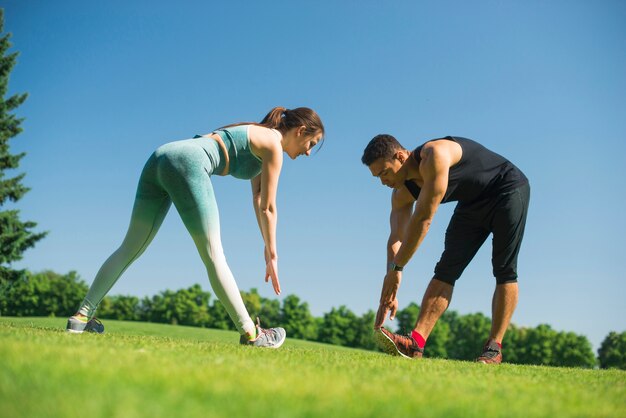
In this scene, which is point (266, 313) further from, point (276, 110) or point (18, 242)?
point (276, 110)

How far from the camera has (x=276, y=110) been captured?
5125 millimetres

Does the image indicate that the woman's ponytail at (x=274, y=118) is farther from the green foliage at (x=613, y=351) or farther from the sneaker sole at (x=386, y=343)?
the green foliage at (x=613, y=351)

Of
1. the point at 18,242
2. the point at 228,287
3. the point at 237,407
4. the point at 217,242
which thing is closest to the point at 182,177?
the point at 217,242

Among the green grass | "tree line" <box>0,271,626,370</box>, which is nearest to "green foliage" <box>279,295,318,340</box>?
"tree line" <box>0,271,626,370</box>

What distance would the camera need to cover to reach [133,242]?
189 inches

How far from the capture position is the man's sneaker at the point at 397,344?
4.77 metres

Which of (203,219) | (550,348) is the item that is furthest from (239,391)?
(550,348)

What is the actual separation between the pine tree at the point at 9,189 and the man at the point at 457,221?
75.0ft

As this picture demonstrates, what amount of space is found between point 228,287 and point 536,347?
176 feet

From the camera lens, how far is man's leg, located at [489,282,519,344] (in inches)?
211

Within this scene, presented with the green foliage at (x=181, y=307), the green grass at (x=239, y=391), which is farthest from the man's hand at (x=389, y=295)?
the green foliage at (x=181, y=307)

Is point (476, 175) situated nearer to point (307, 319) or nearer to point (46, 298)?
point (307, 319)

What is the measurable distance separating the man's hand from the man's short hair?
1181 mm

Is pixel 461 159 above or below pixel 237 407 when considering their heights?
above
